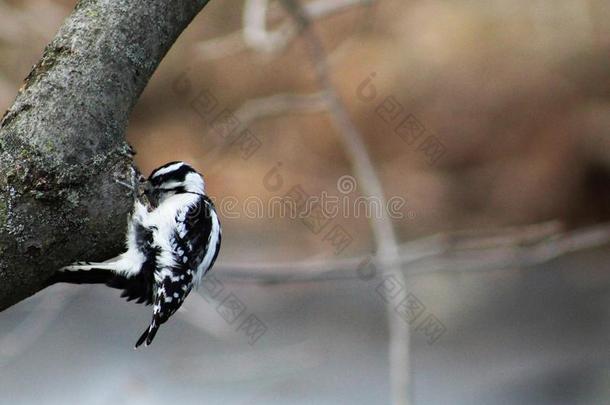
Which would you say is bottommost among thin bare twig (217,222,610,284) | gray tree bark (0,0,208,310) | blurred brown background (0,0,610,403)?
gray tree bark (0,0,208,310)

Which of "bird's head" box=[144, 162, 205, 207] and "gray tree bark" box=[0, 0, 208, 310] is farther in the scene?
"bird's head" box=[144, 162, 205, 207]

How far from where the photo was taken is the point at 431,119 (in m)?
5.91

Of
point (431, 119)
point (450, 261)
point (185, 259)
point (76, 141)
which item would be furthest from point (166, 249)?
point (431, 119)

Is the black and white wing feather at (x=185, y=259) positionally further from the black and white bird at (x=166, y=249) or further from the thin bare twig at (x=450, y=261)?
the thin bare twig at (x=450, y=261)

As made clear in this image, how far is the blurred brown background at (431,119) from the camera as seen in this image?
5633mm

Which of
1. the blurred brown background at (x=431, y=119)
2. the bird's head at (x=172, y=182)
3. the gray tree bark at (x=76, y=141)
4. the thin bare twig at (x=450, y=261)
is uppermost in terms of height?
the blurred brown background at (x=431, y=119)

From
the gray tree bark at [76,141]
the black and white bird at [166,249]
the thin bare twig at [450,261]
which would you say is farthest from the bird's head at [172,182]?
the thin bare twig at [450,261]

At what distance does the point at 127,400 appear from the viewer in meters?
4.35

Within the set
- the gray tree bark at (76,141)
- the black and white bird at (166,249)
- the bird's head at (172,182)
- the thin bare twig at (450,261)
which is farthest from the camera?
the thin bare twig at (450,261)

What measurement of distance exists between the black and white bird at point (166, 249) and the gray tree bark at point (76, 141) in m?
0.30

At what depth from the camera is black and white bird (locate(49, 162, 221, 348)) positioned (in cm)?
204

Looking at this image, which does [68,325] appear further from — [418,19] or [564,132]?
[564,132]

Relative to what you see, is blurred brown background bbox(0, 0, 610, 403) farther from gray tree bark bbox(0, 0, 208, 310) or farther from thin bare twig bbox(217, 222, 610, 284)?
gray tree bark bbox(0, 0, 208, 310)

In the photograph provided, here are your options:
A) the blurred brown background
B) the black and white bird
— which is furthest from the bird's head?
the blurred brown background
